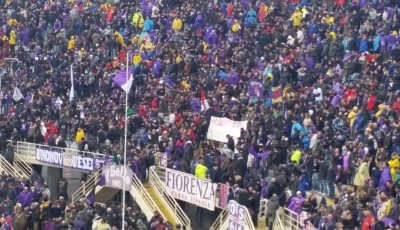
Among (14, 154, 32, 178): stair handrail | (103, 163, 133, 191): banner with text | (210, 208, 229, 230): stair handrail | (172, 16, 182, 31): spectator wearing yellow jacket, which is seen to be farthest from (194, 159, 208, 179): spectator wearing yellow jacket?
(172, 16, 182, 31): spectator wearing yellow jacket

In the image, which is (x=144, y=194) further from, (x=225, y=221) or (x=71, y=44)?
(x=71, y=44)

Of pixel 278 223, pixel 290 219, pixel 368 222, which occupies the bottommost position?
pixel 278 223

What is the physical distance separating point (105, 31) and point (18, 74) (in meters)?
3.75

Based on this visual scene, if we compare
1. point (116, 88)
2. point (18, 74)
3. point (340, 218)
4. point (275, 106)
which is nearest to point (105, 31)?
point (18, 74)

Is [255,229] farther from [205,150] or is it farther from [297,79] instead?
[297,79]

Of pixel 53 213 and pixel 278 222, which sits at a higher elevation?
pixel 278 222

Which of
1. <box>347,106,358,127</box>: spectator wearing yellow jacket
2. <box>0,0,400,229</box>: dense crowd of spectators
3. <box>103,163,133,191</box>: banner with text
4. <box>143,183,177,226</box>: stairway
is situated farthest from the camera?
<box>143,183,177,226</box>: stairway

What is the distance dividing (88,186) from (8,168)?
369 centimetres

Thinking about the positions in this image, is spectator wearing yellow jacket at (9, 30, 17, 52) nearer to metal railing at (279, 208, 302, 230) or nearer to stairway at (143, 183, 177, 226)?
stairway at (143, 183, 177, 226)

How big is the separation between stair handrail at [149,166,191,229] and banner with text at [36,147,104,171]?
9.86 ft

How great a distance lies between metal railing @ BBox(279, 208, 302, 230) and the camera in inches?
1480

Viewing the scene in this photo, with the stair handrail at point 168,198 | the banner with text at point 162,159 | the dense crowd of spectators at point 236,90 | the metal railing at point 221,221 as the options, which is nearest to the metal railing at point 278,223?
the dense crowd of spectators at point 236,90

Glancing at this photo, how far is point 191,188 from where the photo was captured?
42812 millimetres

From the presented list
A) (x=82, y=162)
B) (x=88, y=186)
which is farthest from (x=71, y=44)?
(x=88, y=186)
